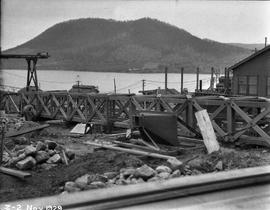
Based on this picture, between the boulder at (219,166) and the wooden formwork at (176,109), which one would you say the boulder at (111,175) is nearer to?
the boulder at (219,166)

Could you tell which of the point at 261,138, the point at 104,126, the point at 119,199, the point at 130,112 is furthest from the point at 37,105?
the point at 119,199

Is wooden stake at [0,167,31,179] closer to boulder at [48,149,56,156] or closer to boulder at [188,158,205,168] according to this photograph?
boulder at [48,149,56,156]

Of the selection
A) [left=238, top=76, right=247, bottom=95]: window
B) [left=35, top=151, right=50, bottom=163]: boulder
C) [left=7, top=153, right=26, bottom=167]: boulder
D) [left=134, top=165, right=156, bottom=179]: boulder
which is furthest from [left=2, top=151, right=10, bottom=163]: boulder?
[left=238, top=76, right=247, bottom=95]: window

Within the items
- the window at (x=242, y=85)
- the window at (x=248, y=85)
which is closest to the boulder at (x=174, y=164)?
the window at (x=248, y=85)

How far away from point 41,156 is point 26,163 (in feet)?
1.49

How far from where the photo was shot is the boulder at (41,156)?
8656mm

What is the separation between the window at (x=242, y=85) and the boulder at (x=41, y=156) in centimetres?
1726

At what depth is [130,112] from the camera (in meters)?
13.1

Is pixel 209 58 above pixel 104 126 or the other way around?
above

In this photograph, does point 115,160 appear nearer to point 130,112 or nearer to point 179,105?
point 179,105

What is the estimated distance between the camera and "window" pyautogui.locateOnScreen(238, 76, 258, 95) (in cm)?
2364

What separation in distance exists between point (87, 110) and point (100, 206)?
44.2ft

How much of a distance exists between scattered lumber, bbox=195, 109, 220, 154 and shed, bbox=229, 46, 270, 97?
14.4 m

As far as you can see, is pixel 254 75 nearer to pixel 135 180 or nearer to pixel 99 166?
pixel 99 166
